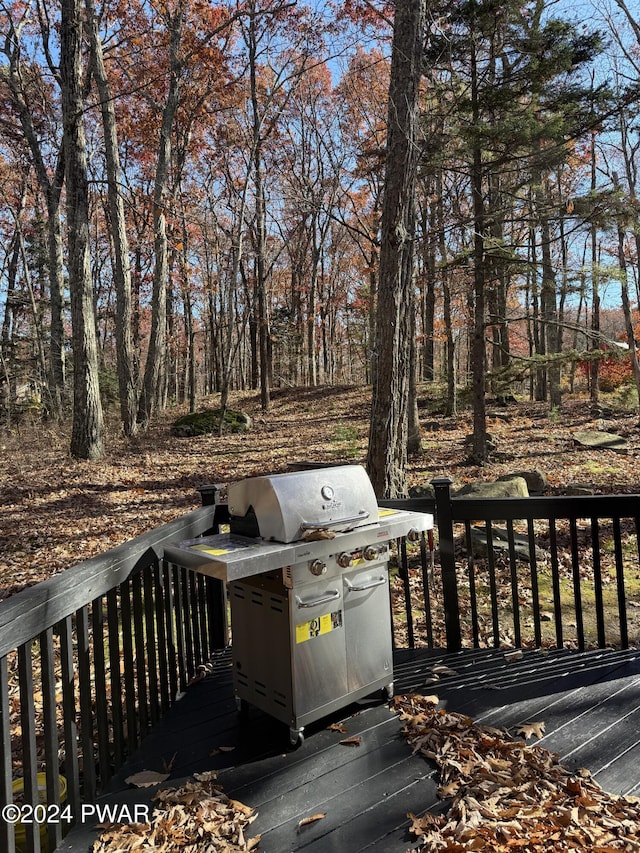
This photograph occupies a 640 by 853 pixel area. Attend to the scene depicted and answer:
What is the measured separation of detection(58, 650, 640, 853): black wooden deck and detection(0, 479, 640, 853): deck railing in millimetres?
182

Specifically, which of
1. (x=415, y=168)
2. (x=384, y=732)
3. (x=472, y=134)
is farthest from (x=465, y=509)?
(x=472, y=134)

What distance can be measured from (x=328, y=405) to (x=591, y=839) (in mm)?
18009

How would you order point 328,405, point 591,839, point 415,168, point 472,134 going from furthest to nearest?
point 328,405 → point 472,134 → point 415,168 → point 591,839

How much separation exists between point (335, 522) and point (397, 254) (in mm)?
4053

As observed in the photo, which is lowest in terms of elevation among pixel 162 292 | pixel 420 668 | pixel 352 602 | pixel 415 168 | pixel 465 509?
pixel 420 668

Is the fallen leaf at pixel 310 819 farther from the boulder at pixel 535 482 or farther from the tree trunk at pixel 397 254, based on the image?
the boulder at pixel 535 482

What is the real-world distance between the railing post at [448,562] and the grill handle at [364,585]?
79cm

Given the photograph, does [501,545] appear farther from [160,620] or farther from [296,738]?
[160,620]

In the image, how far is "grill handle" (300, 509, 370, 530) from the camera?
258cm

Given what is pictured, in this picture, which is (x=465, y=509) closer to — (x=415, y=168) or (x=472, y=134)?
(x=415, y=168)

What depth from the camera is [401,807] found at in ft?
7.06

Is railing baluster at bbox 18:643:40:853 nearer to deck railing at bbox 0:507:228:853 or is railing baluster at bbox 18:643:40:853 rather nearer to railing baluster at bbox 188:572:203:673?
deck railing at bbox 0:507:228:853

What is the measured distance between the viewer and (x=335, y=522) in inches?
104

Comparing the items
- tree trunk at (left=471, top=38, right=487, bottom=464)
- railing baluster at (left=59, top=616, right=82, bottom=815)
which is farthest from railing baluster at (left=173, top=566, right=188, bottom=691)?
tree trunk at (left=471, top=38, right=487, bottom=464)
